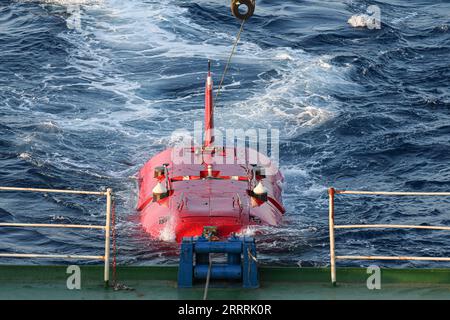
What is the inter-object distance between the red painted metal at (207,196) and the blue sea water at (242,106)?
1.76 ft

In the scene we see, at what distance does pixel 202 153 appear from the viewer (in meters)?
27.7

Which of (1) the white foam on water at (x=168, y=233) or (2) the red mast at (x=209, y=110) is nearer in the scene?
(1) the white foam on water at (x=168, y=233)

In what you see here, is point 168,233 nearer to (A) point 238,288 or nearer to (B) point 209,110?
(B) point 209,110

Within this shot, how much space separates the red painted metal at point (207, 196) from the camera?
23.2 m

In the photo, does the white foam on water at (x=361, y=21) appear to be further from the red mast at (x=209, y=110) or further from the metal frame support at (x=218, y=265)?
the metal frame support at (x=218, y=265)

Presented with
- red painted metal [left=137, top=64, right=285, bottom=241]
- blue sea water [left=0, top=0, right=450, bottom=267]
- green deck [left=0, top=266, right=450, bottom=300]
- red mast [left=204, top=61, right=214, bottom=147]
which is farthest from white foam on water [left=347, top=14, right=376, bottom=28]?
green deck [left=0, top=266, right=450, bottom=300]

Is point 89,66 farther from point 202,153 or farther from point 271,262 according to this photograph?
point 271,262

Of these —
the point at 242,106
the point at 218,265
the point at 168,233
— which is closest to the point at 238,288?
the point at 218,265

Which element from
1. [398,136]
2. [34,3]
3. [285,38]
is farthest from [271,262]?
[34,3]

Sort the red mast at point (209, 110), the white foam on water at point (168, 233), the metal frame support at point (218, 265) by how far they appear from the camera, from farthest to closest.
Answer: the red mast at point (209, 110) < the white foam on water at point (168, 233) < the metal frame support at point (218, 265)

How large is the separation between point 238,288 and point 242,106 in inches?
970

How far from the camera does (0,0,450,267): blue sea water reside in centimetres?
2622

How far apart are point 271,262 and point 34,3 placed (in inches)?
1332

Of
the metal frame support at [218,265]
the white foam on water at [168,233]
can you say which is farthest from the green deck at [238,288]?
the white foam on water at [168,233]
